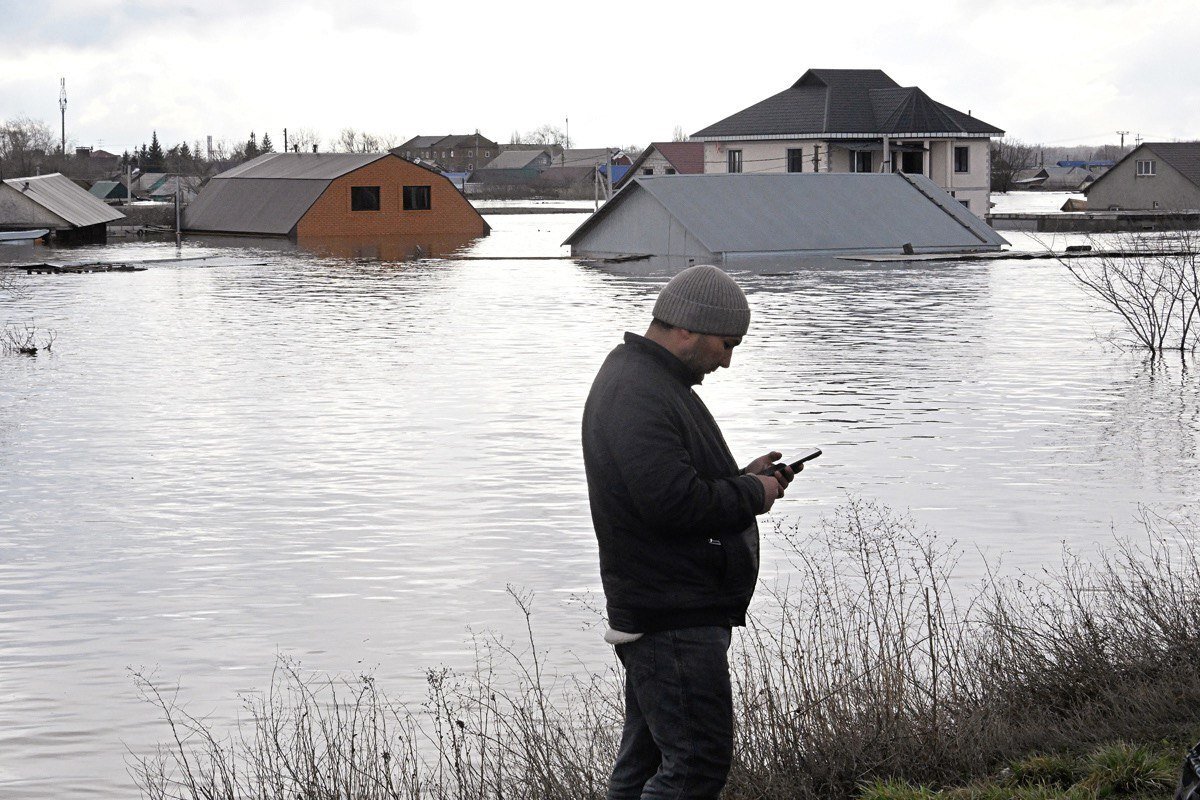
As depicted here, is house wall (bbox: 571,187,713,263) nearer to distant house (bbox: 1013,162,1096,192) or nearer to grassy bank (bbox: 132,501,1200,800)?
grassy bank (bbox: 132,501,1200,800)

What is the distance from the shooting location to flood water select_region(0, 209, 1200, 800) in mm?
8914

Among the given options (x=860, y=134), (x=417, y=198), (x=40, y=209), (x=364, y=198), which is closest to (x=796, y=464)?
(x=860, y=134)

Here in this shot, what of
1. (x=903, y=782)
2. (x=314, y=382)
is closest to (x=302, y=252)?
(x=314, y=382)

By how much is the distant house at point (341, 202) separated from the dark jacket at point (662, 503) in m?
59.7

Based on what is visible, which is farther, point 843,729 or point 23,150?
point 23,150

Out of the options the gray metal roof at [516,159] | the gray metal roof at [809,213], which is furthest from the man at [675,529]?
the gray metal roof at [516,159]

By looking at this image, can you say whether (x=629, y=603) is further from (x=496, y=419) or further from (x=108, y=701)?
(x=496, y=419)

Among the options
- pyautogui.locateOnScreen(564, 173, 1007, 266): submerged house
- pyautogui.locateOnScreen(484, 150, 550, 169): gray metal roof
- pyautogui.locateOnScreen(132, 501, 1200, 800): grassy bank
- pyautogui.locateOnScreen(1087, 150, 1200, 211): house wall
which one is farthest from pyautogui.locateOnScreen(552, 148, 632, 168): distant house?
pyautogui.locateOnScreen(132, 501, 1200, 800): grassy bank

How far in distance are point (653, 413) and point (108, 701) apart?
4973 mm

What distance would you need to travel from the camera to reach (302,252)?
53625 millimetres

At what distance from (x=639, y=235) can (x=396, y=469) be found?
34258mm

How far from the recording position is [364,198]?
63.8 m

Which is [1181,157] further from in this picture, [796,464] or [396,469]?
[796,464]

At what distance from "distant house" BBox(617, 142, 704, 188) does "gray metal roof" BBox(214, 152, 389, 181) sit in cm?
2816
